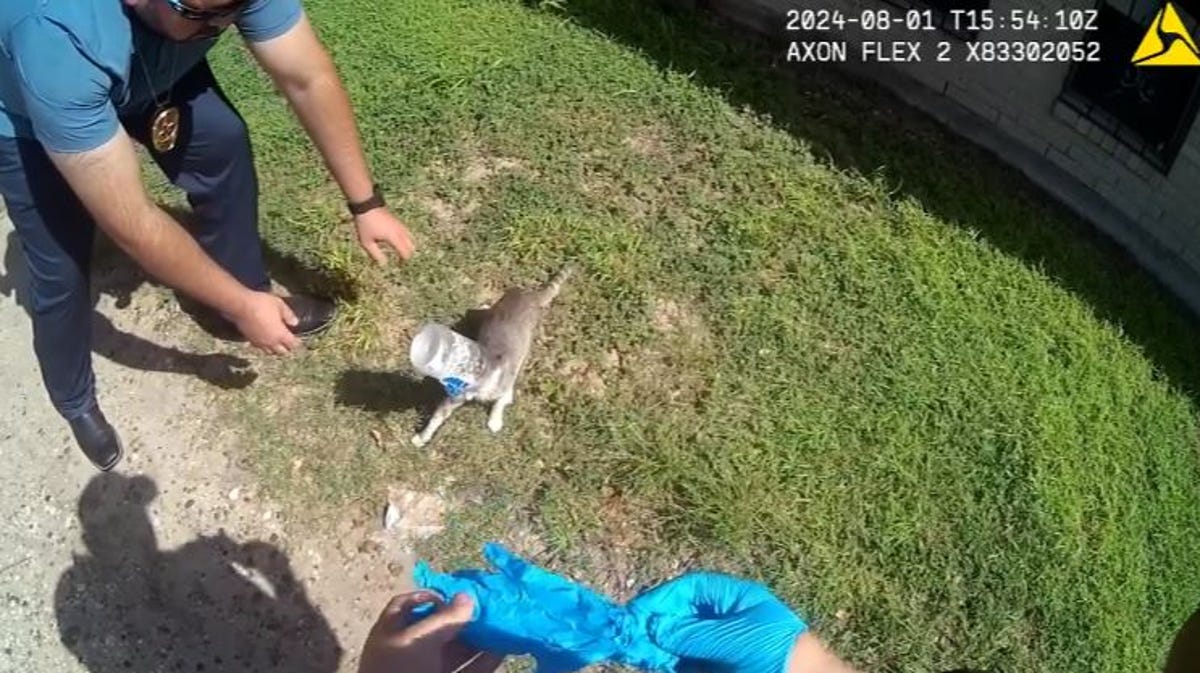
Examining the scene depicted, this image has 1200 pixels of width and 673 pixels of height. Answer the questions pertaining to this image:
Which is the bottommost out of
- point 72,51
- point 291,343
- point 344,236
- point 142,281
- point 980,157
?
point 142,281

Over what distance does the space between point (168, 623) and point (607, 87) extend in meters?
2.87

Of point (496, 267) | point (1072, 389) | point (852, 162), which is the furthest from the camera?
point (852, 162)

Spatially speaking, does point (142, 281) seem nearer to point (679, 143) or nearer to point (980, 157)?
point (679, 143)

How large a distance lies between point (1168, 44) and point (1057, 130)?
624 millimetres

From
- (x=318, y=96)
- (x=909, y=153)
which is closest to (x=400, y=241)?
(x=318, y=96)

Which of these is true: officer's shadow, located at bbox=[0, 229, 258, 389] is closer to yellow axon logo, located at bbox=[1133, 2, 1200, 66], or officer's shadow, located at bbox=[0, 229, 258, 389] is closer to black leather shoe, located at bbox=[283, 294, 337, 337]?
black leather shoe, located at bbox=[283, 294, 337, 337]

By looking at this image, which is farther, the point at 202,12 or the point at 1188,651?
the point at 202,12

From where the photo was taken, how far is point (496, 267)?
4.89 metres

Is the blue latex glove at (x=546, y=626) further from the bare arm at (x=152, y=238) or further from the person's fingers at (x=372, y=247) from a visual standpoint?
the person's fingers at (x=372, y=247)

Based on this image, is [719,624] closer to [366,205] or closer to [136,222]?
[136,222]

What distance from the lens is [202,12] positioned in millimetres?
2916

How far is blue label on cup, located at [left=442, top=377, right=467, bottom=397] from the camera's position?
4.01 m

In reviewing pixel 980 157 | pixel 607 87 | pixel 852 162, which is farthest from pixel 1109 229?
pixel 607 87

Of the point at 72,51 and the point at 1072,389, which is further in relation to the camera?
the point at 1072,389
